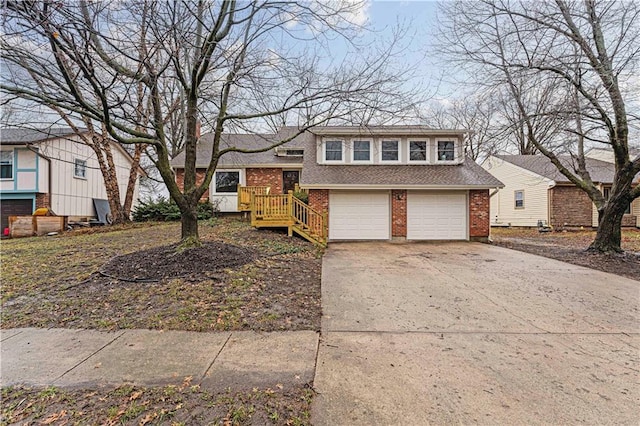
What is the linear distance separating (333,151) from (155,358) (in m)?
11.3

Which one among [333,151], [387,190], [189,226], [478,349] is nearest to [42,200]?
[189,226]

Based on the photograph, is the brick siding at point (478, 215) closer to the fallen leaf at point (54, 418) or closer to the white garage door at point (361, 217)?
the white garage door at point (361, 217)

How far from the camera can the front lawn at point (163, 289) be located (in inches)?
167

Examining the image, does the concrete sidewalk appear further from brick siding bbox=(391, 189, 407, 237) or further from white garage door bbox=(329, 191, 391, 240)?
brick siding bbox=(391, 189, 407, 237)

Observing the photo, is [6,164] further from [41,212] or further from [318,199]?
[318,199]

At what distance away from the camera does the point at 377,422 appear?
2.31 metres

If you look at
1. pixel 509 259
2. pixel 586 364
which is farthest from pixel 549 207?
pixel 586 364

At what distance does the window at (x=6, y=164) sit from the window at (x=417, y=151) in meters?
19.7

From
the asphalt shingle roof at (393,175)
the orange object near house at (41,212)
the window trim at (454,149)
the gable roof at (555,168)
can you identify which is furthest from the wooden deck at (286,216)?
the gable roof at (555,168)

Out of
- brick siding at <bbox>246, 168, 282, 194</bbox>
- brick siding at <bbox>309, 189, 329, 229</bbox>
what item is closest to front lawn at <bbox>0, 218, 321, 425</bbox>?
brick siding at <bbox>309, 189, 329, 229</bbox>

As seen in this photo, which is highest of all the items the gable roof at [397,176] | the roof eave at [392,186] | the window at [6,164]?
the window at [6,164]

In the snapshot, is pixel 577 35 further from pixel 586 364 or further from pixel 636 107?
pixel 586 364

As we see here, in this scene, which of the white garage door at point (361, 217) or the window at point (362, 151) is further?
the window at point (362, 151)

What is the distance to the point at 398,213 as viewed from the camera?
12328 mm
